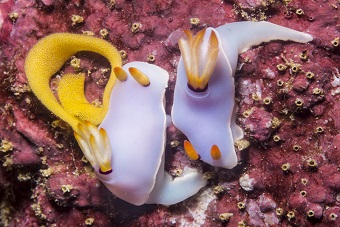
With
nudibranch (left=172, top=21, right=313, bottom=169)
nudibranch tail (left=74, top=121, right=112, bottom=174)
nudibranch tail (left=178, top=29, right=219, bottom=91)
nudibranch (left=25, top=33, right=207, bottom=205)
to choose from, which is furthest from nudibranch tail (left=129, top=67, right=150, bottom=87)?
nudibranch tail (left=74, top=121, right=112, bottom=174)

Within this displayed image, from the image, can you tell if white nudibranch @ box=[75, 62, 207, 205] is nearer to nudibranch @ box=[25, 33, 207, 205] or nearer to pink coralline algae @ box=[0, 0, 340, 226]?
nudibranch @ box=[25, 33, 207, 205]

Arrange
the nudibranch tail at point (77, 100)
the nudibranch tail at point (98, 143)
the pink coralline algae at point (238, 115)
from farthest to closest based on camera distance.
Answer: the nudibranch tail at point (77, 100)
the pink coralline algae at point (238, 115)
the nudibranch tail at point (98, 143)

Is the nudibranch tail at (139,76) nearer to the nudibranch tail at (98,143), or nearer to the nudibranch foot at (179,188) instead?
the nudibranch tail at (98,143)

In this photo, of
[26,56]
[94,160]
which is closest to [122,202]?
[94,160]

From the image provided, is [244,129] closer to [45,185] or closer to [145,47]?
[145,47]

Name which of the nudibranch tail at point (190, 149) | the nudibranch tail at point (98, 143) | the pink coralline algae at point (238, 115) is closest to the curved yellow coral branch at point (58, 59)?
the pink coralline algae at point (238, 115)
